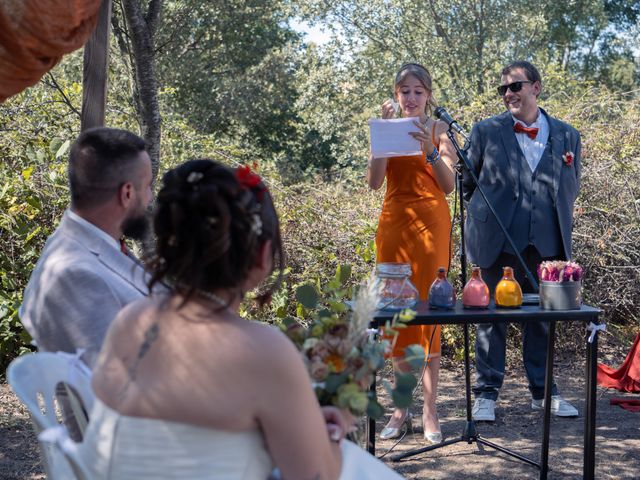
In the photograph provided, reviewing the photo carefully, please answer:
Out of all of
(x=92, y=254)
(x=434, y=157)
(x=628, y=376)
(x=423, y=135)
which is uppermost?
(x=423, y=135)

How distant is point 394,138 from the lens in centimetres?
445

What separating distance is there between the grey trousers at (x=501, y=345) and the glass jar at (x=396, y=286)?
1547 mm

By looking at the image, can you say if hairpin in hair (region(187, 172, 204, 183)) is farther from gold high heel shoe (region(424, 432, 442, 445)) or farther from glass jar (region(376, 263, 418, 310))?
gold high heel shoe (region(424, 432, 442, 445))

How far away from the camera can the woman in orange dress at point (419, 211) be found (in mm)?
4617

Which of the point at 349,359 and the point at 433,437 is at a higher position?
the point at 349,359

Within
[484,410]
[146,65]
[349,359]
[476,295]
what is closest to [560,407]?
[484,410]

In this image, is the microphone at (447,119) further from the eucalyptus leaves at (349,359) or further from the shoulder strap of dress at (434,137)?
the eucalyptus leaves at (349,359)

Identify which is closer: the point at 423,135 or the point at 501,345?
the point at 423,135

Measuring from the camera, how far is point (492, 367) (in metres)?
5.28

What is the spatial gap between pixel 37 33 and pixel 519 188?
305 centimetres

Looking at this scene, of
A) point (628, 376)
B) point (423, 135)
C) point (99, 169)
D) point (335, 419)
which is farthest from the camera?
point (628, 376)

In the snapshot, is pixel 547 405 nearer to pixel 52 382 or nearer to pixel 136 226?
pixel 136 226

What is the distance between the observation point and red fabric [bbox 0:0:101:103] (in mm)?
3201

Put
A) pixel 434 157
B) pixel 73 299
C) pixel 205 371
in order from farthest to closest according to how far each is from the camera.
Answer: pixel 434 157 → pixel 73 299 → pixel 205 371
